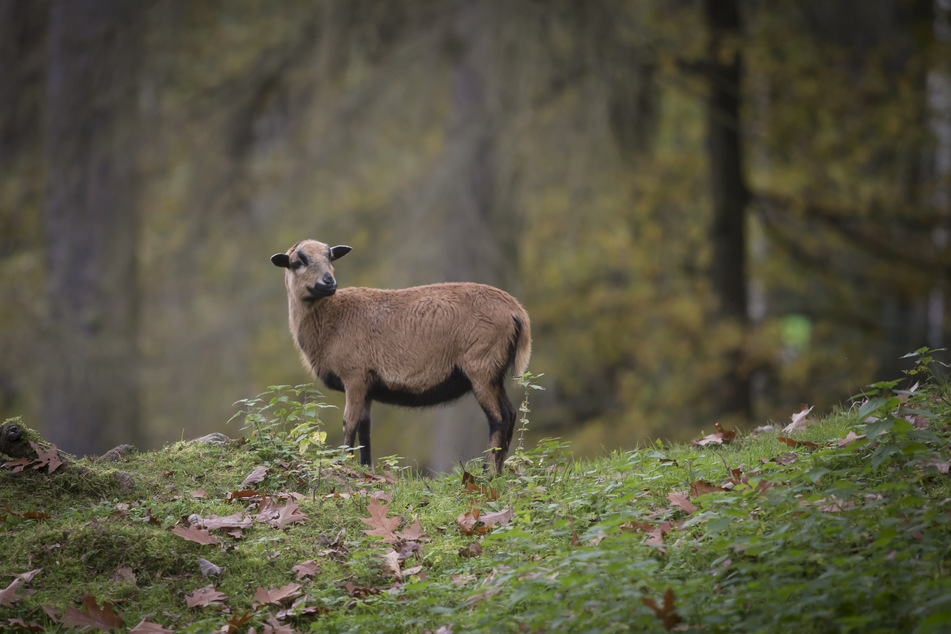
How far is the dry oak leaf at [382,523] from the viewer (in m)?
5.21

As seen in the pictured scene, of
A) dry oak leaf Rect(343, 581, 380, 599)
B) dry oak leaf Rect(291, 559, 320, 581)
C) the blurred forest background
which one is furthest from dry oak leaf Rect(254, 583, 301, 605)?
the blurred forest background

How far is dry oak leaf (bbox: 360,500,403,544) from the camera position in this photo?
521 cm

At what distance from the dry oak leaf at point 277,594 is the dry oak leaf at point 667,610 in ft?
6.50

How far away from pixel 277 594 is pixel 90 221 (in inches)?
433

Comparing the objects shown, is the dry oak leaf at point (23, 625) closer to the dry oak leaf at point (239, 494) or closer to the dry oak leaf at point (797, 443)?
the dry oak leaf at point (239, 494)

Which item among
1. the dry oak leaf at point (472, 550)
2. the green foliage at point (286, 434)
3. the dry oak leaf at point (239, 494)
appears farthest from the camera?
the green foliage at point (286, 434)

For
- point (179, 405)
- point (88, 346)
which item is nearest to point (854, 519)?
point (88, 346)

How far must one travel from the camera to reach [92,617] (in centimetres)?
437

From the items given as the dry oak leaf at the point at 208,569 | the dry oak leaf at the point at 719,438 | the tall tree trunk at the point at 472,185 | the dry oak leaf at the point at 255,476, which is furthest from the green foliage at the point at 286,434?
the tall tree trunk at the point at 472,185

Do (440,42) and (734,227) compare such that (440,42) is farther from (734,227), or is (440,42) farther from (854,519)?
(854,519)

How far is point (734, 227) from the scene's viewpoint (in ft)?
45.9

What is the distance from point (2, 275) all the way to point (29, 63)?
370cm

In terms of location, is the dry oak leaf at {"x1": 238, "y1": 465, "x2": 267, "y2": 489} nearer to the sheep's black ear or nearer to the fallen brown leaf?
the sheep's black ear

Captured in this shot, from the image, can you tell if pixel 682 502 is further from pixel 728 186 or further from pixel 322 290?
pixel 728 186
